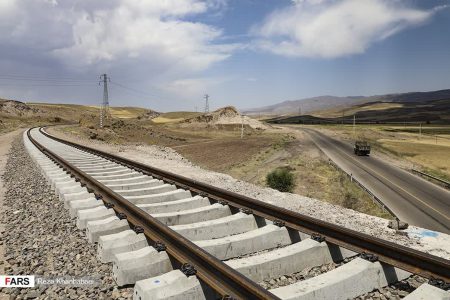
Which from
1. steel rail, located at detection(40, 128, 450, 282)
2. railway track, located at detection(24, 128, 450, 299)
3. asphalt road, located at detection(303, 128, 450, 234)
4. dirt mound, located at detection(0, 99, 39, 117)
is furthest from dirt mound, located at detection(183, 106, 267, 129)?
railway track, located at detection(24, 128, 450, 299)

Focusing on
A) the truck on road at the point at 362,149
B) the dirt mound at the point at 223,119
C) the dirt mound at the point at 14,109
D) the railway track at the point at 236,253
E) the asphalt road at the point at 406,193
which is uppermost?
the dirt mound at the point at 14,109

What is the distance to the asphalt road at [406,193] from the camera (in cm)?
2903

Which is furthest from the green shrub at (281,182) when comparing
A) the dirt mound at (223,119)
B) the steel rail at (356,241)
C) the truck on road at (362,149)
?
the dirt mound at (223,119)

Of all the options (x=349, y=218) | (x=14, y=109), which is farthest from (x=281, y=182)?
(x=14, y=109)

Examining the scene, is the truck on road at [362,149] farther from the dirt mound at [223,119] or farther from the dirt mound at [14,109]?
the dirt mound at [14,109]

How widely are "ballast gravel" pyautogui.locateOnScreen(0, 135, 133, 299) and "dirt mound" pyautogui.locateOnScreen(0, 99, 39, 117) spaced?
14285 cm

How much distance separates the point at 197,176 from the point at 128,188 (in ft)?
18.5

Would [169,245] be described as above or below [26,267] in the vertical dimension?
above

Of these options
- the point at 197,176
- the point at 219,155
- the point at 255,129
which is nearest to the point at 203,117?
the point at 255,129

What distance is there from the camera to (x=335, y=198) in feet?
90.2

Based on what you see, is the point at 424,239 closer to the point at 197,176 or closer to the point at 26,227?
the point at 26,227

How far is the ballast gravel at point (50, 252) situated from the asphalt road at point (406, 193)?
24.9 m

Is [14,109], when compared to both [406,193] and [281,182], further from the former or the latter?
[406,193]

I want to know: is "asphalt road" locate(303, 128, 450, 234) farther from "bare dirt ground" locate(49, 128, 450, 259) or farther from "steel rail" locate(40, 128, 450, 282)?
"steel rail" locate(40, 128, 450, 282)
